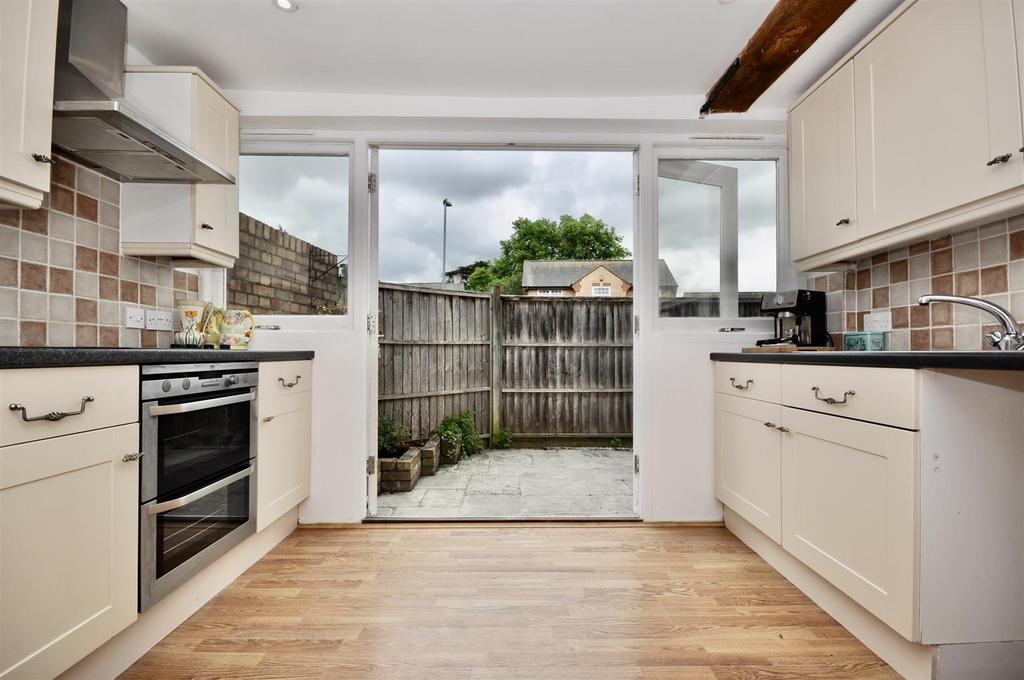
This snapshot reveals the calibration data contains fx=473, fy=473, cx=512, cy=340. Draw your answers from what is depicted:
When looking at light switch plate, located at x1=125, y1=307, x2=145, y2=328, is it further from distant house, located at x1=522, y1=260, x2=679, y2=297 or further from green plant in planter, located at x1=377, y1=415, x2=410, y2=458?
distant house, located at x1=522, y1=260, x2=679, y2=297

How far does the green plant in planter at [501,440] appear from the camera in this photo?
187 inches

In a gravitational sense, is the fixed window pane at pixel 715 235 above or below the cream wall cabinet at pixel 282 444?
above

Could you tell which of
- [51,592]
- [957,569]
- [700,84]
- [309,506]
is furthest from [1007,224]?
[309,506]

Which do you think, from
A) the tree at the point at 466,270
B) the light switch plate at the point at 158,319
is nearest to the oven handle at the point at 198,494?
the light switch plate at the point at 158,319

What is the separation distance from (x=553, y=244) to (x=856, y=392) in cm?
1101

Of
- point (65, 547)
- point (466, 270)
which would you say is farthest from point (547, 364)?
point (466, 270)

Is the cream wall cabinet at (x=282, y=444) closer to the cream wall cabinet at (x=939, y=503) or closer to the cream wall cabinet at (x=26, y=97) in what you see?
the cream wall cabinet at (x=26, y=97)

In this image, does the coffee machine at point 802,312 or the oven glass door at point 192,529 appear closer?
the oven glass door at point 192,529

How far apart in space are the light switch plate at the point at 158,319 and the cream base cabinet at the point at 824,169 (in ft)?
10.2

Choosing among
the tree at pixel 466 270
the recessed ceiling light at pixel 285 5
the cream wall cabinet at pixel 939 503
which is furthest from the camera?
the tree at pixel 466 270

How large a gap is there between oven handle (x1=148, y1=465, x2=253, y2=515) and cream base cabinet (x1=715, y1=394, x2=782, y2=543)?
86.3 inches

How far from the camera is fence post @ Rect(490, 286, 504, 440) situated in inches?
189

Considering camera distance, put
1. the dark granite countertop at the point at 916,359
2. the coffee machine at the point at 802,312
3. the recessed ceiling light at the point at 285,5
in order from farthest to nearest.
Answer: the coffee machine at the point at 802,312
the recessed ceiling light at the point at 285,5
the dark granite countertop at the point at 916,359

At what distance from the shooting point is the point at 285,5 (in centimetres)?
188
